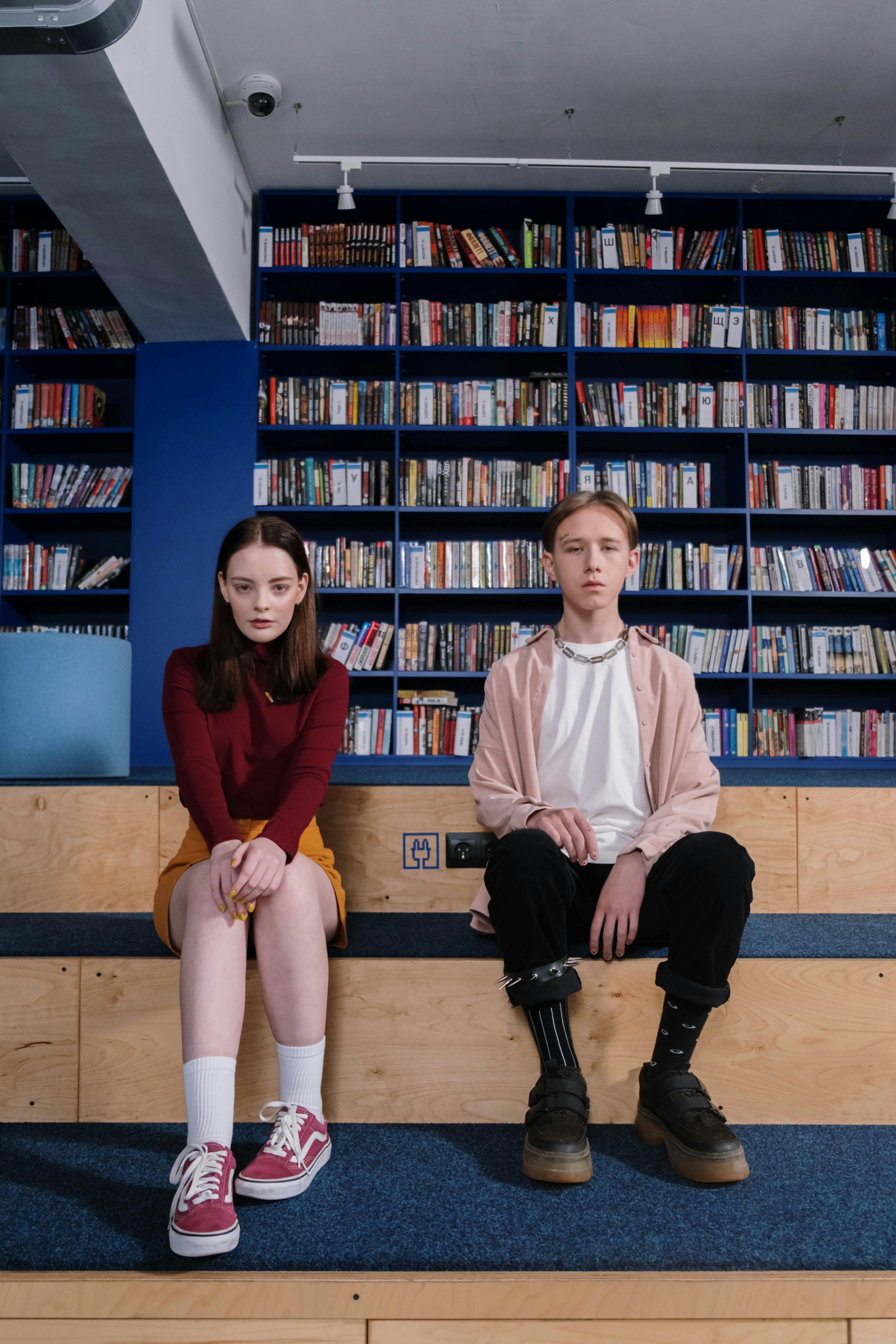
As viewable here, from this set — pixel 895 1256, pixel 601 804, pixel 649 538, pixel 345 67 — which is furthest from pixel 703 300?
pixel 895 1256

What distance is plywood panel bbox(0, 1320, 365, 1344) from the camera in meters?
0.96

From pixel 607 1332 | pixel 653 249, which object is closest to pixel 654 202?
pixel 653 249

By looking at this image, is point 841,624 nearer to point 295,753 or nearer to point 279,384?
point 279,384

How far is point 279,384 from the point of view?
372cm

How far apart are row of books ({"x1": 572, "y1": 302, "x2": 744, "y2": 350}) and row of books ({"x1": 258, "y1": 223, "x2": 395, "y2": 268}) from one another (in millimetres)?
877

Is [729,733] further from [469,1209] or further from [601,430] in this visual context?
[469,1209]

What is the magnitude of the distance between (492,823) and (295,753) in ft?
1.10

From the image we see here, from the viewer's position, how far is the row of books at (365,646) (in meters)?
3.67

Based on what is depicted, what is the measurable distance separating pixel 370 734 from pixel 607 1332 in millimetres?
2735

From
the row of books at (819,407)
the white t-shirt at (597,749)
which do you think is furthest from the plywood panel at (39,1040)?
the row of books at (819,407)

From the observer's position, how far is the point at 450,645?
3658 mm

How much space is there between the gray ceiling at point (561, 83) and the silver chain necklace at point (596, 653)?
7.96ft

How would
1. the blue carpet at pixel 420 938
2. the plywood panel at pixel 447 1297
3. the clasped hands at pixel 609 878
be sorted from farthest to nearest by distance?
the blue carpet at pixel 420 938, the clasped hands at pixel 609 878, the plywood panel at pixel 447 1297

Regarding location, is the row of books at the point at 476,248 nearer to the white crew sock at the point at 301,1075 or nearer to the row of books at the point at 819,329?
the row of books at the point at 819,329
